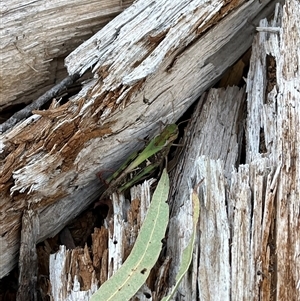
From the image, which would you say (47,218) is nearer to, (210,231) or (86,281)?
(86,281)

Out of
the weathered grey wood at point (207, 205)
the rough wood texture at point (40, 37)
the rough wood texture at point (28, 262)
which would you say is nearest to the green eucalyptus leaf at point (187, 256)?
the weathered grey wood at point (207, 205)

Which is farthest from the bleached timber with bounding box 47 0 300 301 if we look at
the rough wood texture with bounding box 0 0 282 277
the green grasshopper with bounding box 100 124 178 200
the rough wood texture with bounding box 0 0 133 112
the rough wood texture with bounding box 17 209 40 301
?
the rough wood texture with bounding box 0 0 133 112

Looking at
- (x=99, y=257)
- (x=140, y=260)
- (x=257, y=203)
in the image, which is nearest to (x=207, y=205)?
(x=257, y=203)

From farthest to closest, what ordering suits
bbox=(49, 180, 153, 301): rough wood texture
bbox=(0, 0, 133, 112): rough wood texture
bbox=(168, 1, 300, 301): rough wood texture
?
bbox=(0, 0, 133, 112): rough wood texture, bbox=(49, 180, 153, 301): rough wood texture, bbox=(168, 1, 300, 301): rough wood texture

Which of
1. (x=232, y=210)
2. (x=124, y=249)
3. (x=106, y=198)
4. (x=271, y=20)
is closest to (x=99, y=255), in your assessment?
(x=124, y=249)

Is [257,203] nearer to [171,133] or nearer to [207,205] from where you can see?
[207,205]

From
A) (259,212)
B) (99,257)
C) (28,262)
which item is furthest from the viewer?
(28,262)

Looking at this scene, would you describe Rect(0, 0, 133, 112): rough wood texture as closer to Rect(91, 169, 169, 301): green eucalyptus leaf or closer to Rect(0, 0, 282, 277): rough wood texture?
Rect(0, 0, 282, 277): rough wood texture
